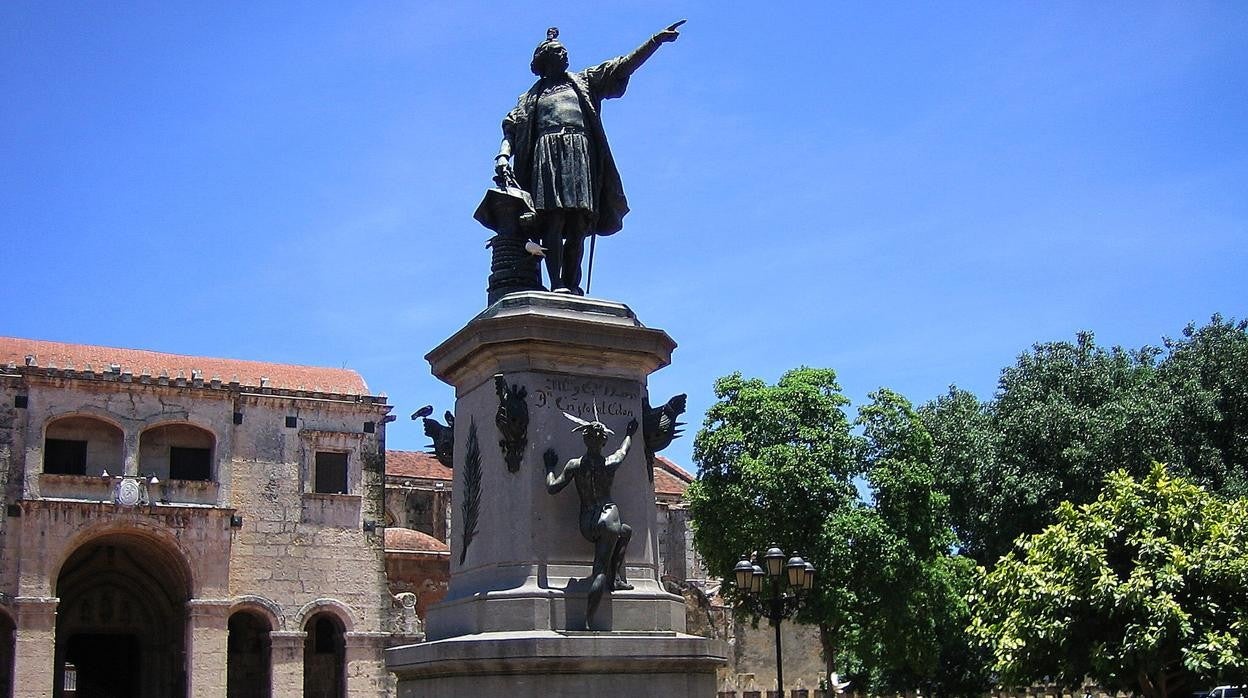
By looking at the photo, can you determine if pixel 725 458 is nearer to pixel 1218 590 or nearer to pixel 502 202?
pixel 1218 590

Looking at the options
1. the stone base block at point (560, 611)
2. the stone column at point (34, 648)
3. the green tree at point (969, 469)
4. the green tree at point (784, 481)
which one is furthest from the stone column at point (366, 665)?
the stone base block at point (560, 611)

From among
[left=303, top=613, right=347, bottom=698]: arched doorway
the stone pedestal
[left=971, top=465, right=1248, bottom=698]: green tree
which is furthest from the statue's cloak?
[left=303, top=613, right=347, bottom=698]: arched doorway

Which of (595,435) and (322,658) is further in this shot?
(322,658)

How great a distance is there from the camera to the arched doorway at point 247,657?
35594mm

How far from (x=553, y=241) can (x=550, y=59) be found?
1.52 m

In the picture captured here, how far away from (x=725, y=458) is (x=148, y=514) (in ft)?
47.9

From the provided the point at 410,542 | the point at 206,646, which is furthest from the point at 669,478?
the point at 206,646

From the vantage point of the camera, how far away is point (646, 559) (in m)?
9.24

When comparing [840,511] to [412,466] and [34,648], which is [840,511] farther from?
[412,466]

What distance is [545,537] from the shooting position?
8859 millimetres

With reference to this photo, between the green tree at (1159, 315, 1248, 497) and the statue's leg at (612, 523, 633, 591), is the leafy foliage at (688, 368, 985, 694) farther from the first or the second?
the statue's leg at (612, 523, 633, 591)

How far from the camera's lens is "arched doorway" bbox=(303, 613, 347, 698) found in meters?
35.7

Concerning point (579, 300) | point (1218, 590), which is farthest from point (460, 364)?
point (1218, 590)

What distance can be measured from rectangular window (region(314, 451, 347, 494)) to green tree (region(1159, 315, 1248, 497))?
824 inches
